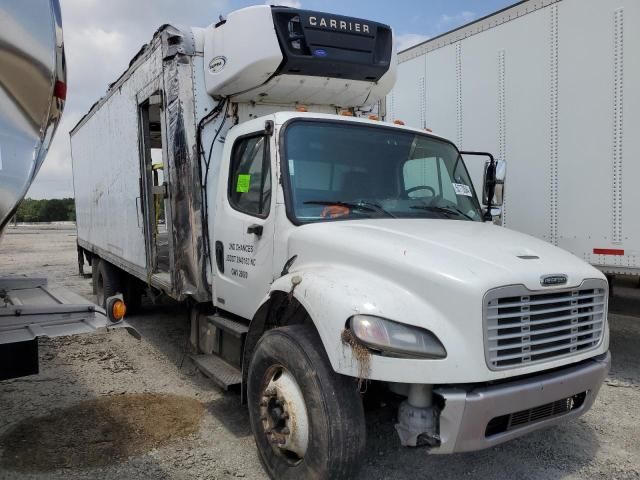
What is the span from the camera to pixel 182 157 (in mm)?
4676

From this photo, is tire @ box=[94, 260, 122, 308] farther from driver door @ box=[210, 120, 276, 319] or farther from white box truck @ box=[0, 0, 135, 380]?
white box truck @ box=[0, 0, 135, 380]

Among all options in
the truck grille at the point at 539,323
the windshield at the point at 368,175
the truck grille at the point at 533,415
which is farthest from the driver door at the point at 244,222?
the truck grille at the point at 533,415

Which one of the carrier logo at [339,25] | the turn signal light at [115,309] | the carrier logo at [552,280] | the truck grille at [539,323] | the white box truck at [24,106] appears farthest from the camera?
the carrier logo at [339,25]

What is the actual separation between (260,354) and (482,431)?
4.60 feet

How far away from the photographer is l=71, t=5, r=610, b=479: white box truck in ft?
8.64

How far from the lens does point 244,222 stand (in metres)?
4.05

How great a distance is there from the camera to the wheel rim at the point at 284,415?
2.95 metres

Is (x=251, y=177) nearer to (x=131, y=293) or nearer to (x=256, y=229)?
(x=256, y=229)

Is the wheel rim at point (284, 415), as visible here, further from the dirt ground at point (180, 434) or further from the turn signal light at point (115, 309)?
the turn signal light at point (115, 309)

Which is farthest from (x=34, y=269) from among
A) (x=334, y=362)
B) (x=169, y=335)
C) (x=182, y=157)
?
(x=334, y=362)

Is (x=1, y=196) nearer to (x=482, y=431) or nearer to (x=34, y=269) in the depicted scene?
(x=482, y=431)

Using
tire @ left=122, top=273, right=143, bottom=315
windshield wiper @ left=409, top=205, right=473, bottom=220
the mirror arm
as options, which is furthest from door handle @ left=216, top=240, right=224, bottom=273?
tire @ left=122, top=273, right=143, bottom=315

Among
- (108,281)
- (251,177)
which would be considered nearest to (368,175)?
(251,177)

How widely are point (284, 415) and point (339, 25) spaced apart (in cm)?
328
